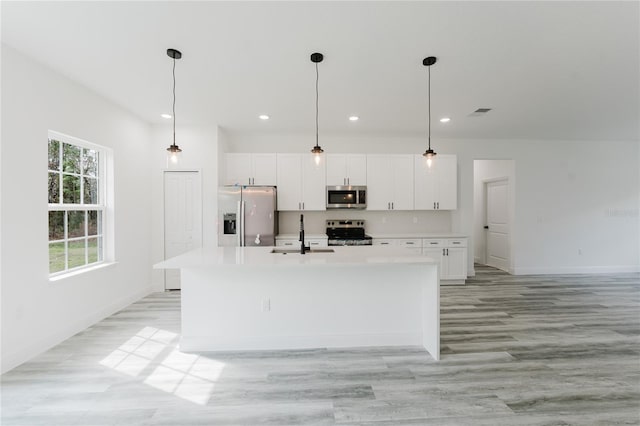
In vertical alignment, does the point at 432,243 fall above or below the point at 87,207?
below

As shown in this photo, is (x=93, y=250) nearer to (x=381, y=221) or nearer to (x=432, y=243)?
(x=381, y=221)

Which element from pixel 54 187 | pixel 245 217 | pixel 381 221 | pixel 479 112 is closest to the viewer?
pixel 54 187

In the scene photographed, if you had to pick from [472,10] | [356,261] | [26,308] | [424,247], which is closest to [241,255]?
[356,261]

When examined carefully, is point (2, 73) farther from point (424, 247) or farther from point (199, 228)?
point (424, 247)

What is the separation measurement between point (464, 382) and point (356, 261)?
4.09 ft

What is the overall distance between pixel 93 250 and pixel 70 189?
0.84 meters

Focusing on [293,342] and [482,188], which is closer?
[293,342]

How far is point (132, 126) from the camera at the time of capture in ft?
14.3

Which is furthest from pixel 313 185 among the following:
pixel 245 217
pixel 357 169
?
pixel 245 217

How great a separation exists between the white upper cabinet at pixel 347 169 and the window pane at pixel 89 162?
3.45 metres

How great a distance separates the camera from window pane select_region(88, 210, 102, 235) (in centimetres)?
370

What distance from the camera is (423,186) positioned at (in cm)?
554

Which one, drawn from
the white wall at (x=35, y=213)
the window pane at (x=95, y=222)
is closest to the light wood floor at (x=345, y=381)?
the white wall at (x=35, y=213)

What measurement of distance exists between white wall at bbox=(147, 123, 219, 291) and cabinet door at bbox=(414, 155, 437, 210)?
3608mm
